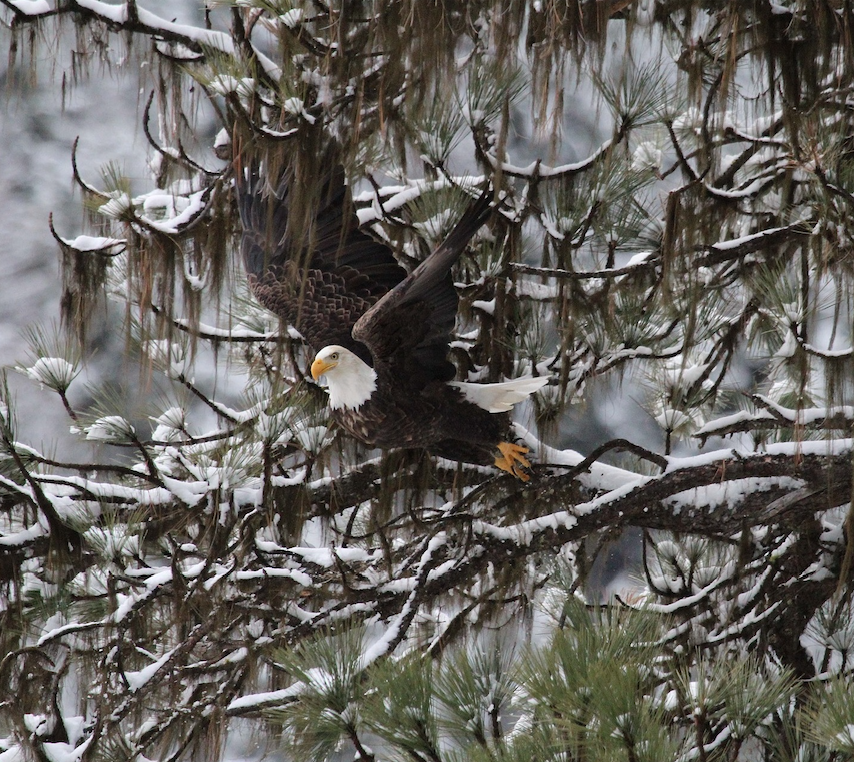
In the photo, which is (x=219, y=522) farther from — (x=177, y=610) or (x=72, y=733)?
(x=72, y=733)

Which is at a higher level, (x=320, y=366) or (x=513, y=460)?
(x=320, y=366)

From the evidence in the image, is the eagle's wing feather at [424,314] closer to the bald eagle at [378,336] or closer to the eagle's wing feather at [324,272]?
the bald eagle at [378,336]

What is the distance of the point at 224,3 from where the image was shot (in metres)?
1.42

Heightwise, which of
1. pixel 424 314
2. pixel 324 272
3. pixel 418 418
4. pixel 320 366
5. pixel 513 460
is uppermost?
pixel 324 272

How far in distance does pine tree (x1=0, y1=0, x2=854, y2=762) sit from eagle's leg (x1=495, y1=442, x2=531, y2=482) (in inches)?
2.7

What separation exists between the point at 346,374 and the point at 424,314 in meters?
0.21

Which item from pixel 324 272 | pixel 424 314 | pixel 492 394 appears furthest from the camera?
pixel 324 272

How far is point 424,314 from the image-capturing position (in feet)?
6.01

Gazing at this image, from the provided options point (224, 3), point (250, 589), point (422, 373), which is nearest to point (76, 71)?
point (224, 3)

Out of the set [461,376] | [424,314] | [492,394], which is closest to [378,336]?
[424,314]

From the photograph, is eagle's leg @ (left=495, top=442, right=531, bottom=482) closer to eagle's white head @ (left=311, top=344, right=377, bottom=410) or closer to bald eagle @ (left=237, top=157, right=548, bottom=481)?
A: bald eagle @ (left=237, top=157, right=548, bottom=481)

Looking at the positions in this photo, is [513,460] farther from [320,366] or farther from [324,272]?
[324,272]

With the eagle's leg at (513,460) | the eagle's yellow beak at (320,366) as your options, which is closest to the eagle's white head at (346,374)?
the eagle's yellow beak at (320,366)

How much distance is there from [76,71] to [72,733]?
1.20 meters
